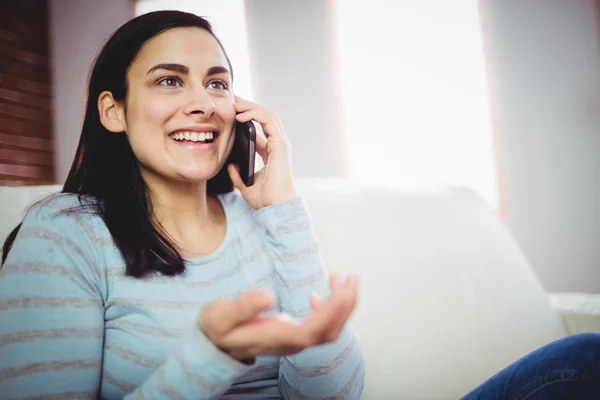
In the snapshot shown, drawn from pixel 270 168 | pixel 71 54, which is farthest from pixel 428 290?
pixel 71 54

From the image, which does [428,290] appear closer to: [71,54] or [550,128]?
[550,128]

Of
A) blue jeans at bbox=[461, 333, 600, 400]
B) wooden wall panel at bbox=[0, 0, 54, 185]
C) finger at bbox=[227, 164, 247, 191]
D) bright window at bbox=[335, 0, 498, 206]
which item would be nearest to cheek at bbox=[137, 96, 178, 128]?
finger at bbox=[227, 164, 247, 191]

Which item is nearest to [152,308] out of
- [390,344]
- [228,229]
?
[228,229]

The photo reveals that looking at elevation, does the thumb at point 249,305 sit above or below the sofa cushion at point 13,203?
below

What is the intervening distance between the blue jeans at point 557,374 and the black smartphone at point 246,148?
0.59m

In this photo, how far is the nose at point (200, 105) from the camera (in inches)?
33.0

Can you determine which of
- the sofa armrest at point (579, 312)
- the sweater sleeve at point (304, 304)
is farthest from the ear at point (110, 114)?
the sofa armrest at point (579, 312)

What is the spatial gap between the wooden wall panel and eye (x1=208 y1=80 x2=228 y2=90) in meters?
2.85

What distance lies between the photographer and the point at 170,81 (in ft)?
2.81

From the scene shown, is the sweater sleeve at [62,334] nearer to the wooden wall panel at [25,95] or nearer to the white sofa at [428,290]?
the white sofa at [428,290]

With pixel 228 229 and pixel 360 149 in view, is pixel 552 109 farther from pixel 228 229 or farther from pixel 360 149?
pixel 228 229

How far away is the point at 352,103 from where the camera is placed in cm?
313

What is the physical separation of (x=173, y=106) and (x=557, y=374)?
770 mm

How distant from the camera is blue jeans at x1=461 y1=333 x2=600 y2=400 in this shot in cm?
69
